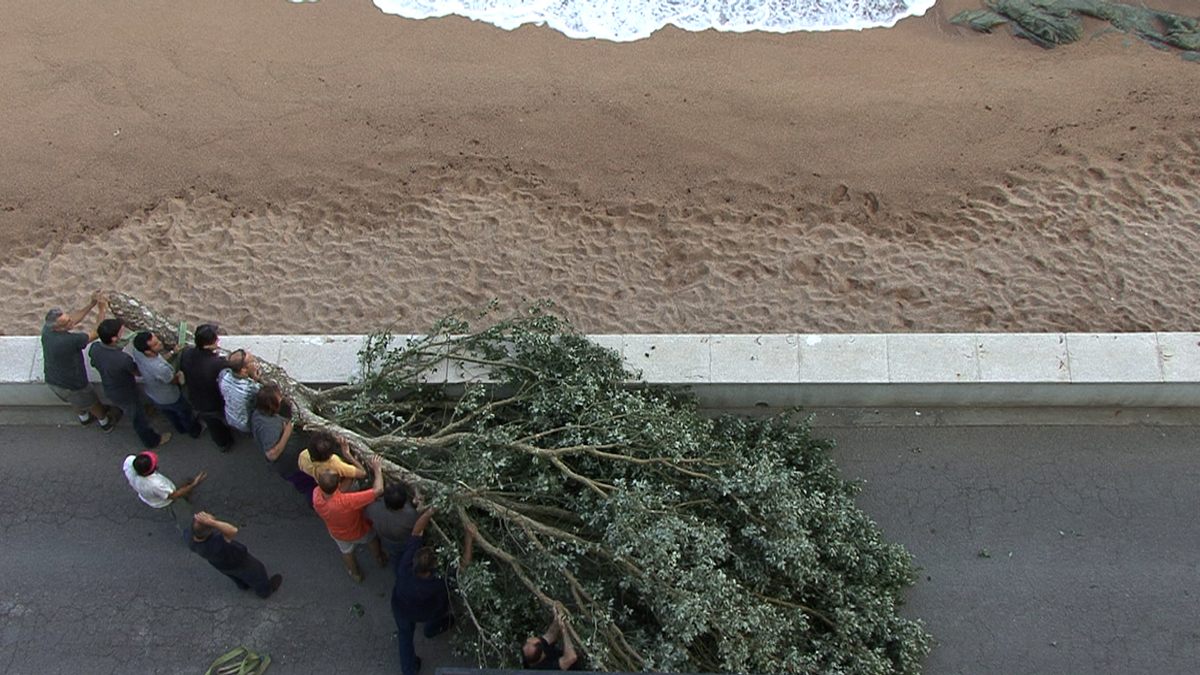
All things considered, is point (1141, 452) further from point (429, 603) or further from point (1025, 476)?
point (429, 603)

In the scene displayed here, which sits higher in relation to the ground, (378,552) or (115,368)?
(115,368)

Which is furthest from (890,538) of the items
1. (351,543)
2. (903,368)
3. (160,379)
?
(160,379)

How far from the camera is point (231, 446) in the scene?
7.44 m

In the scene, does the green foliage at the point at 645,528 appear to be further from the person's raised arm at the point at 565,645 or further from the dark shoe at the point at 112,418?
the dark shoe at the point at 112,418

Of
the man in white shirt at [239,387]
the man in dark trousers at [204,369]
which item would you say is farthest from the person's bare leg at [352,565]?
the man in dark trousers at [204,369]

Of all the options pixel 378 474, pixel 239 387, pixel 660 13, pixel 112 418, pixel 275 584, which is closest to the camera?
pixel 378 474

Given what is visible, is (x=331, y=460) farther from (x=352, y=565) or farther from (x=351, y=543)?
(x=352, y=565)

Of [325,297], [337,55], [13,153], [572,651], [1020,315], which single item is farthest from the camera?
[337,55]

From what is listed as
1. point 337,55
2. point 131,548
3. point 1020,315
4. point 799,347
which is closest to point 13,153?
point 337,55

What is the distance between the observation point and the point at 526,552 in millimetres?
5758

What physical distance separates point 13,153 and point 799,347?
9.72 meters

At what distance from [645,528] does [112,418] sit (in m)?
Answer: 5.04

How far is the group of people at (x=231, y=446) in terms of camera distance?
5703mm

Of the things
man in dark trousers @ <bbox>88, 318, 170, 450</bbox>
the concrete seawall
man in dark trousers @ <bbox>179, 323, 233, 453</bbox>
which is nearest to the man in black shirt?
the concrete seawall
